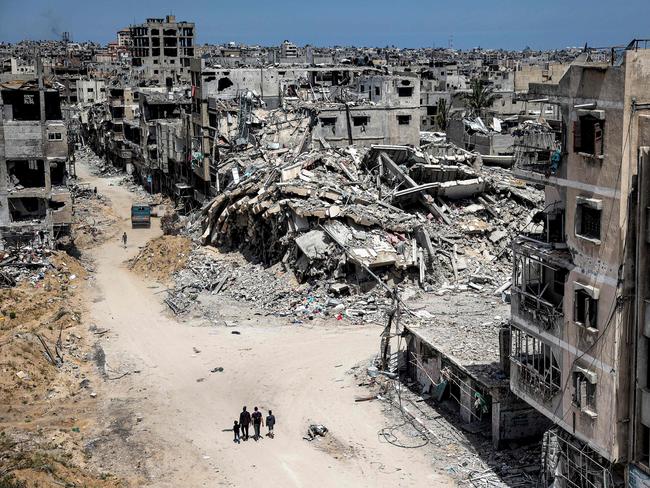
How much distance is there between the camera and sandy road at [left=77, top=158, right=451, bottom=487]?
22.6 metres

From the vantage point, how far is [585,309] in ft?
59.2

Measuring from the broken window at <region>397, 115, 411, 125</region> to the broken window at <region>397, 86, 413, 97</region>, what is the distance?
1.45 metres

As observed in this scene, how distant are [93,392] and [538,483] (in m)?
15.0

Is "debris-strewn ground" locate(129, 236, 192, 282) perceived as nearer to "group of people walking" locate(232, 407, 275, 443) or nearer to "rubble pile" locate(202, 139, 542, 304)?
"rubble pile" locate(202, 139, 542, 304)

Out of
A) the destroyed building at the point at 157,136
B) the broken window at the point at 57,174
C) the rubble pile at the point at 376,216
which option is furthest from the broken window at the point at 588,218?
the destroyed building at the point at 157,136

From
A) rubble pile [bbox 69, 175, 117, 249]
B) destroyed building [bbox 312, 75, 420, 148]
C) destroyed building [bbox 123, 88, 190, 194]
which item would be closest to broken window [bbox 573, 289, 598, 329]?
destroyed building [bbox 312, 75, 420, 148]

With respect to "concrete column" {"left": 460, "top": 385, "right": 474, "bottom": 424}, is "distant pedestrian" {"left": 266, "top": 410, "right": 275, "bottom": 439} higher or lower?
lower

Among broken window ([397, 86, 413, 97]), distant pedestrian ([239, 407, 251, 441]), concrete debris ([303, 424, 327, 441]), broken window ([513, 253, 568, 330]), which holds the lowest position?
concrete debris ([303, 424, 327, 441])

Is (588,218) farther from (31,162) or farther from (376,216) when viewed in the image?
(31,162)

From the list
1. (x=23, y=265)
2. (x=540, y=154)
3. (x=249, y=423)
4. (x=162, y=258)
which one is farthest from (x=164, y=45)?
(x=540, y=154)

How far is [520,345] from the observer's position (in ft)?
69.7

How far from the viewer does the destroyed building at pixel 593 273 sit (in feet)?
54.7

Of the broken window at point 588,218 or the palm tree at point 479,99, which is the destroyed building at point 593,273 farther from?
the palm tree at point 479,99

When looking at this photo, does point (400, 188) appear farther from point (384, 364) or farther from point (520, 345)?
point (520, 345)
